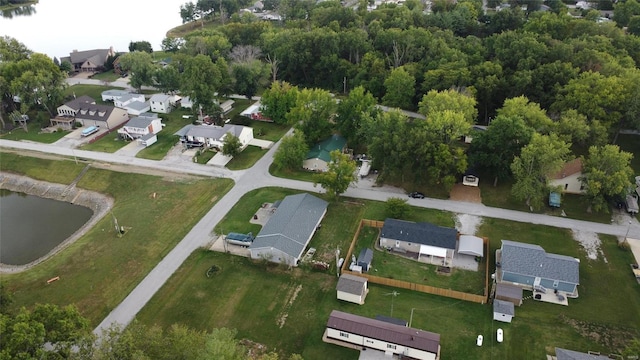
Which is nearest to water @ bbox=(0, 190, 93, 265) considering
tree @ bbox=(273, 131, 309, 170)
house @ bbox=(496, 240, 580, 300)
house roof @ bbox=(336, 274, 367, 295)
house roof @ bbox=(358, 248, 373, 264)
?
tree @ bbox=(273, 131, 309, 170)

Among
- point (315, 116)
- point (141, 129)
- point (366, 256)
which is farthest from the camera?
point (141, 129)

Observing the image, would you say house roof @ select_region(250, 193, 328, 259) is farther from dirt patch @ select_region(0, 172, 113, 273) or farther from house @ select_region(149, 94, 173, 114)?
house @ select_region(149, 94, 173, 114)

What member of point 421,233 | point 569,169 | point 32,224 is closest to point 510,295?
point 421,233

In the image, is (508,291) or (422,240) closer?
(508,291)

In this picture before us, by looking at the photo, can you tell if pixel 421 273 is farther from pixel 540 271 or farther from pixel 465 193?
pixel 465 193

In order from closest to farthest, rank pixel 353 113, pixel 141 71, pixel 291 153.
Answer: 1. pixel 291 153
2. pixel 353 113
3. pixel 141 71

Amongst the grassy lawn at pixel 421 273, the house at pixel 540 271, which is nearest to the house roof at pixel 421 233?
the grassy lawn at pixel 421 273
